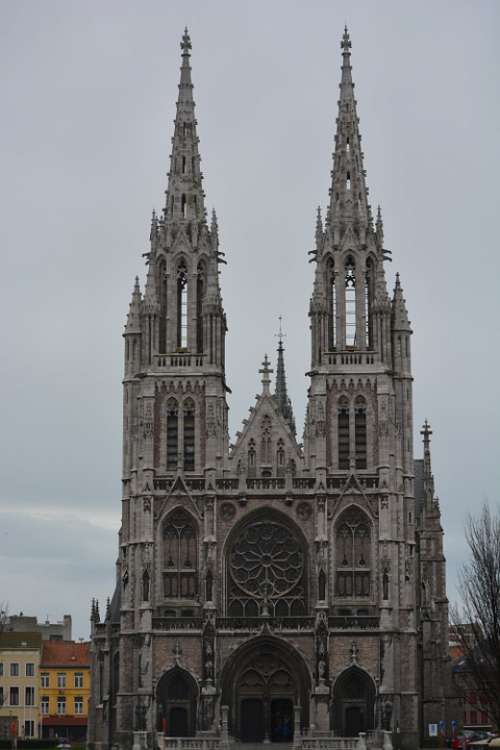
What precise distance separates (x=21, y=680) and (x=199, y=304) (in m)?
38.3

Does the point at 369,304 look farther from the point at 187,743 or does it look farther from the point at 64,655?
the point at 64,655

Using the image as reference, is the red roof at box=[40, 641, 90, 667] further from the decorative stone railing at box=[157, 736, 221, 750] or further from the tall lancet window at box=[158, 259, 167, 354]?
the decorative stone railing at box=[157, 736, 221, 750]

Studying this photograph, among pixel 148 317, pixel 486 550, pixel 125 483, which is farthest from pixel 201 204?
pixel 486 550

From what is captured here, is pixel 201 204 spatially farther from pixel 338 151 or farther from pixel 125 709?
pixel 125 709

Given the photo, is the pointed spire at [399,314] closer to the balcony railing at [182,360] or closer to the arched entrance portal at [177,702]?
the balcony railing at [182,360]

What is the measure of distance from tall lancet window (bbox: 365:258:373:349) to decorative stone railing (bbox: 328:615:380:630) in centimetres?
1522

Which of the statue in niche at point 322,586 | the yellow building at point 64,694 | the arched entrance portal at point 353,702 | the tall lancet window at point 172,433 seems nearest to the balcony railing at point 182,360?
the tall lancet window at point 172,433

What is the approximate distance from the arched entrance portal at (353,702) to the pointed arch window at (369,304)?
1830cm

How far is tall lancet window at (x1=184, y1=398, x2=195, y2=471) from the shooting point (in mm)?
90250

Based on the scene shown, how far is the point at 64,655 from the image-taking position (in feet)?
401

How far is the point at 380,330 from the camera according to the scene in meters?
91.1

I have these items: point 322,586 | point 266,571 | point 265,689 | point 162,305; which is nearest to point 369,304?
point 162,305

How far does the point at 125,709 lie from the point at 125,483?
1240 cm

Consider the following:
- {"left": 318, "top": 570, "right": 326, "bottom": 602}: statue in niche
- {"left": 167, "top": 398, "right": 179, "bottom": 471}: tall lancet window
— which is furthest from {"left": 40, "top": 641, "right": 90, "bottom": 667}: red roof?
{"left": 318, "top": 570, "right": 326, "bottom": 602}: statue in niche
